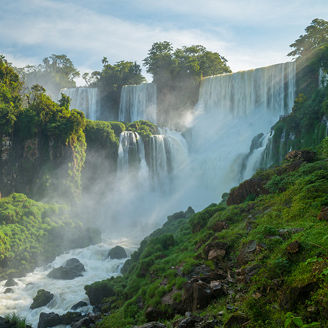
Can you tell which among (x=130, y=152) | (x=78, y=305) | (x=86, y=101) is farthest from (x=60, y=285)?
(x=86, y=101)

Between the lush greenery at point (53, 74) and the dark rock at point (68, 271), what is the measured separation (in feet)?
202

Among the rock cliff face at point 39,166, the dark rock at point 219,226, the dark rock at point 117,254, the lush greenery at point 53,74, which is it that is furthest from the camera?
the lush greenery at point 53,74

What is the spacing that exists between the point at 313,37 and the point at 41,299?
41.5m

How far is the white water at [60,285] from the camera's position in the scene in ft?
44.2

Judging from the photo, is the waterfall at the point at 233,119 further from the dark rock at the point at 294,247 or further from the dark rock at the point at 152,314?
the dark rock at the point at 294,247

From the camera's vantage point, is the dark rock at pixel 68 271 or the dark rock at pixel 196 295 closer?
the dark rock at pixel 196 295

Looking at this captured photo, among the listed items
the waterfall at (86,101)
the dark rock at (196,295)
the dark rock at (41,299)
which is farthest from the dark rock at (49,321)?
the waterfall at (86,101)

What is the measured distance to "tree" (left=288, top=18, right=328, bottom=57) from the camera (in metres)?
34.5

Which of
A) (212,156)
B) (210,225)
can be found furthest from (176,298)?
(212,156)

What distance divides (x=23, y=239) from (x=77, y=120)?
1279 centimetres

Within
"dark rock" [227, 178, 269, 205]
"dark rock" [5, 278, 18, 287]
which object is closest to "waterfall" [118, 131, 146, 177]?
"dark rock" [5, 278, 18, 287]

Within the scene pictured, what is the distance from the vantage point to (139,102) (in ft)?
150

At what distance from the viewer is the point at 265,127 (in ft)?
113

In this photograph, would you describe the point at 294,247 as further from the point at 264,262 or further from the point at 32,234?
the point at 32,234
